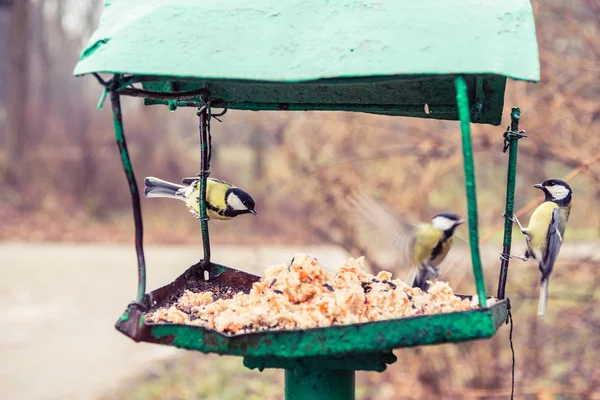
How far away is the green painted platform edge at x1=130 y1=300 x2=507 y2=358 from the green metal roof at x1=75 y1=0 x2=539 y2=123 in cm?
59

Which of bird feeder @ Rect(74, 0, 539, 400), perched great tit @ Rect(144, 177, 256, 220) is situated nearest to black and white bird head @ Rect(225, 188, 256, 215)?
perched great tit @ Rect(144, 177, 256, 220)

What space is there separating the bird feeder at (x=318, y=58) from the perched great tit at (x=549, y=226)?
1.31ft

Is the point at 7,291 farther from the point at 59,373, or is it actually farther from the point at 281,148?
the point at 281,148

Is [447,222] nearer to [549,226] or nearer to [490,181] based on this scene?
Result: [549,226]

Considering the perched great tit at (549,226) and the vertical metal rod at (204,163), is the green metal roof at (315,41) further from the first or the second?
the perched great tit at (549,226)

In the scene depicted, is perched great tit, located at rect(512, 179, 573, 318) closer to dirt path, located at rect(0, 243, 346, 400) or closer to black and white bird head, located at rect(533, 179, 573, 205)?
black and white bird head, located at rect(533, 179, 573, 205)

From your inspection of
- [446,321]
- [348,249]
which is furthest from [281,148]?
[446,321]

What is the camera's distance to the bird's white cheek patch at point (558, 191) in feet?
7.72

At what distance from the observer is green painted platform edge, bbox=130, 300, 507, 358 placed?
168 centimetres

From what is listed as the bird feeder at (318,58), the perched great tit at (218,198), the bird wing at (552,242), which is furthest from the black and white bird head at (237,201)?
the bird wing at (552,242)

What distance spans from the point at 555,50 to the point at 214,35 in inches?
140

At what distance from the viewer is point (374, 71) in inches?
65.4

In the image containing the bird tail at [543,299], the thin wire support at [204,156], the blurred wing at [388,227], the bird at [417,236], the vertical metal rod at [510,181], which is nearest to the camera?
the vertical metal rod at [510,181]

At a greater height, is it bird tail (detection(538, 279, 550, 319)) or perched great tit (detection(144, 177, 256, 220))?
perched great tit (detection(144, 177, 256, 220))
